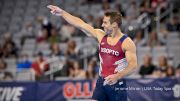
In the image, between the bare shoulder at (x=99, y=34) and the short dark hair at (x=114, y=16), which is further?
the bare shoulder at (x=99, y=34)

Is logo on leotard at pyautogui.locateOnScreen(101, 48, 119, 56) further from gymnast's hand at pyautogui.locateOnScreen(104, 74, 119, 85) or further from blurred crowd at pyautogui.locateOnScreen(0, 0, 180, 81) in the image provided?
blurred crowd at pyautogui.locateOnScreen(0, 0, 180, 81)

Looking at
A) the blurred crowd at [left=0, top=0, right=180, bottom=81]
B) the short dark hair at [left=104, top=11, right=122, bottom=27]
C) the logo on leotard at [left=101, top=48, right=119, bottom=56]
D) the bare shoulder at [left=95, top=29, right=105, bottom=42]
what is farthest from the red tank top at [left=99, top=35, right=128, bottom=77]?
the blurred crowd at [left=0, top=0, right=180, bottom=81]

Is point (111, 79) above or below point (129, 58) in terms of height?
below

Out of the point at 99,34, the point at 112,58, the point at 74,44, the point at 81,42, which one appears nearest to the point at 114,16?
the point at 99,34

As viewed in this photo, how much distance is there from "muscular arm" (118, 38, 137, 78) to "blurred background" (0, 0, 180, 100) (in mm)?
5459

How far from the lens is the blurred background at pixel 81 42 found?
14.2m

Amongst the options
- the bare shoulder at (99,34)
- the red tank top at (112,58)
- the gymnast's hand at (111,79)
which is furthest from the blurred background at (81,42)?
the gymnast's hand at (111,79)

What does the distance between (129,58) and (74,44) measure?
7.99 metres

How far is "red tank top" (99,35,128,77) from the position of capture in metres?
7.55

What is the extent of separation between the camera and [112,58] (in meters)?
7.59

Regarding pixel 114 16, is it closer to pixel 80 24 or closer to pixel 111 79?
pixel 80 24

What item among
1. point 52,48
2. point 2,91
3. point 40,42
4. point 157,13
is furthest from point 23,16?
point 2,91

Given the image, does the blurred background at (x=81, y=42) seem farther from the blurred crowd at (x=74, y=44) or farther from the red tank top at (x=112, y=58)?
the red tank top at (x=112, y=58)

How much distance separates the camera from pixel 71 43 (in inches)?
597
